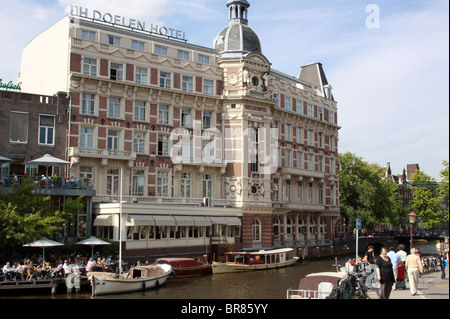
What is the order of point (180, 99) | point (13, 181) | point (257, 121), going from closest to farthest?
point (13, 181) → point (180, 99) → point (257, 121)

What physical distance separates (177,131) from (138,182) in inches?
299

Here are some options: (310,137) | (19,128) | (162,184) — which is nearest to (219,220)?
(162,184)

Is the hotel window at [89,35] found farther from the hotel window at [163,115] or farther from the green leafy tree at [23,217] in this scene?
the green leafy tree at [23,217]

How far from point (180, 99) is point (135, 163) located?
31.2ft

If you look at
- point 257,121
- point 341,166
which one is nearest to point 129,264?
point 257,121

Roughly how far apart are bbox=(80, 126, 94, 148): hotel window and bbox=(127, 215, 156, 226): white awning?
962cm

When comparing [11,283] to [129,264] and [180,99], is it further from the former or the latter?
[180,99]

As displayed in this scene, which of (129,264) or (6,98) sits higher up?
(6,98)

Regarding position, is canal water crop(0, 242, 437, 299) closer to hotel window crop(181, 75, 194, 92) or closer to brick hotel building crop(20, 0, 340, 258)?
brick hotel building crop(20, 0, 340, 258)

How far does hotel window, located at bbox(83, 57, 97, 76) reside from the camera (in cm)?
5212

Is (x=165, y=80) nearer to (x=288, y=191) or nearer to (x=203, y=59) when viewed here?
(x=203, y=59)

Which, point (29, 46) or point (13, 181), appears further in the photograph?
point (29, 46)

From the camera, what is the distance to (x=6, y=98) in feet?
157

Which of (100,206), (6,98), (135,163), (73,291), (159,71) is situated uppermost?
(159,71)
